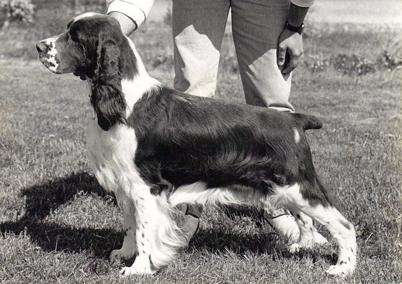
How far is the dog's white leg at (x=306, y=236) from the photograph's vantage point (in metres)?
4.27


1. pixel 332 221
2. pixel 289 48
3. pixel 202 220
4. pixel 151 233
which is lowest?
pixel 202 220

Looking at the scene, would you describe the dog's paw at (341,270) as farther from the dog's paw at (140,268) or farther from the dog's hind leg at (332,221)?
the dog's paw at (140,268)

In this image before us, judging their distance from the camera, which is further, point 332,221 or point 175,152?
point 332,221

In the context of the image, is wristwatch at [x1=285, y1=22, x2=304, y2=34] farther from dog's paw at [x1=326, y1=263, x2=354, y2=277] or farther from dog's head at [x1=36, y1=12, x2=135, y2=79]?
dog's paw at [x1=326, y1=263, x2=354, y2=277]

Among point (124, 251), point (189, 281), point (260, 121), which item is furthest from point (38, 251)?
point (260, 121)

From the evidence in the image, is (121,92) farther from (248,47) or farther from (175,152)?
(248,47)

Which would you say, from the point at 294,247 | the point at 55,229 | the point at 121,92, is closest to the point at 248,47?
the point at 121,92

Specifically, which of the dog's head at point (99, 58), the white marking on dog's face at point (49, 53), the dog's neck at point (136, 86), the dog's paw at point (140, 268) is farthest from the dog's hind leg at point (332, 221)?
the white marking on dog's face at point (49, 53)

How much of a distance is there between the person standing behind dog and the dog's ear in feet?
3.07

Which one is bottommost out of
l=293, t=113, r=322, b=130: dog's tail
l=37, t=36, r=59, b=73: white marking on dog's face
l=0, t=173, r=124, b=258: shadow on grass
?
l=0, t=173, r=124, b=258: shadow on grass

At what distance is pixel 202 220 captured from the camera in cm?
477

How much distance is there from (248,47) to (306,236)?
1.36m

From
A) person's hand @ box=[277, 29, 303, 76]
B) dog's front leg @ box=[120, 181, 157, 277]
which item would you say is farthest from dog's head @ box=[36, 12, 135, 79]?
person's hand @ box=[277, 29, 303, 76]

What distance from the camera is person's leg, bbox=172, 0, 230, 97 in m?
4.37
